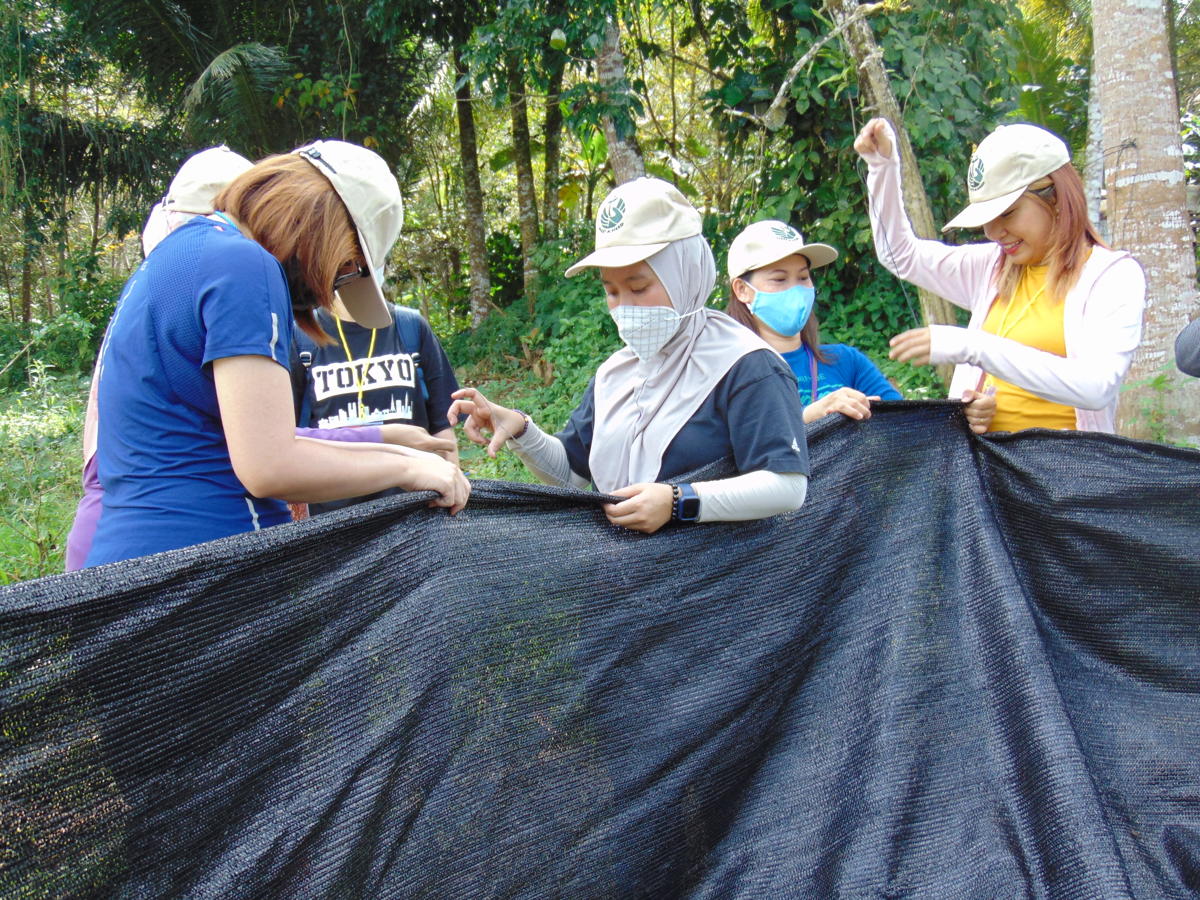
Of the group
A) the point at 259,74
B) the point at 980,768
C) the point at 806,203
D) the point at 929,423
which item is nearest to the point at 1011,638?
the point at 980,768

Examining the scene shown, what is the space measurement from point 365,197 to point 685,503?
3.35 ft

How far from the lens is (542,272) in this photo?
1215 centimetres

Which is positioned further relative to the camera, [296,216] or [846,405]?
[846,405]

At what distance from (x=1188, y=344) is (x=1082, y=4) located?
550 inches

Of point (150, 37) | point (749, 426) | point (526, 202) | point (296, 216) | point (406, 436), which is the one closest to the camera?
point (296, 216)

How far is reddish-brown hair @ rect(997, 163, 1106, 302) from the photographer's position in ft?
10.1

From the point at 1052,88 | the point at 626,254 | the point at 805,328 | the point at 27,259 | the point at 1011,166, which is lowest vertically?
the point at 805,328

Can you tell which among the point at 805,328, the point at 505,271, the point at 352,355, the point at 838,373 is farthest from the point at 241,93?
the point at 838,373

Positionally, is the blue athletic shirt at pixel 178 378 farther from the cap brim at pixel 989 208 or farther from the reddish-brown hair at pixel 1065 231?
the reddish-brown hair at pixel 1065 231

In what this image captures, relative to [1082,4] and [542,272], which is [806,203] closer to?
[542,272]

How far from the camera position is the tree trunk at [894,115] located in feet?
21.7

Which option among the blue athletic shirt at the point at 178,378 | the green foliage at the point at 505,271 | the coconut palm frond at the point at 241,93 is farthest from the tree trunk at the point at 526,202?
the blue athletic shirt at the point at 178,378

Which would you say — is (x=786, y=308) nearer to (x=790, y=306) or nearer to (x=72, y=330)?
(x=790, y=306)

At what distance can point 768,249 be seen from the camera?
3404 mm
